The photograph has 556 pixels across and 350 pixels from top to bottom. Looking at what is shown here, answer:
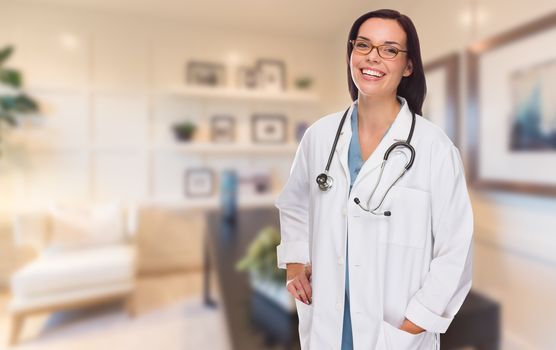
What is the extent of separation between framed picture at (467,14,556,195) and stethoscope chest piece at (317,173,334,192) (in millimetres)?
309

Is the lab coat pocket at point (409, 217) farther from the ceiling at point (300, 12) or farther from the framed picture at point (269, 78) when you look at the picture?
the framed picture at point (269, 78)

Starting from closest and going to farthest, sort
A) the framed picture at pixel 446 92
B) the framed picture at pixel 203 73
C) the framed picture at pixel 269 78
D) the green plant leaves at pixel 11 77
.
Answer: the framed picture at pixel 446 92, the framed picture at pixel 269 78, the green plant leaves at pixel 11 77, the framed picture at pixel 203 73

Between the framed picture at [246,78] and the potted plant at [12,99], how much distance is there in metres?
1.43

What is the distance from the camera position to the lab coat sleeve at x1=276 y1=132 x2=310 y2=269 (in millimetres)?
218

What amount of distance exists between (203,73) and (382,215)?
249cm

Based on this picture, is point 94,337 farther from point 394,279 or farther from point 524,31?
point 524,31

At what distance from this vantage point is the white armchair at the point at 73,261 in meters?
1.64

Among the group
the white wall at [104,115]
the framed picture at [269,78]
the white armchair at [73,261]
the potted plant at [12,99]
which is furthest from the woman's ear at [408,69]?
the potted plant at [12,99]

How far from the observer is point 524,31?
22.3 inches

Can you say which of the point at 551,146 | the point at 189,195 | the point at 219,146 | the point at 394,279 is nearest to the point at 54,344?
the point at 189,195

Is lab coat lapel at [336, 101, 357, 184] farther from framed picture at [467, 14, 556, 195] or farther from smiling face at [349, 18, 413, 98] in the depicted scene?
framed picture at [467, 14, 556, 195]

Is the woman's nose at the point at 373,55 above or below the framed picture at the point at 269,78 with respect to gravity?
below

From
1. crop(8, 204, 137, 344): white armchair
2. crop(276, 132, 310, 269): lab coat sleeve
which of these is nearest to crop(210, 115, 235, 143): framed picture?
crop(8, 204, 137, 344): white armchair

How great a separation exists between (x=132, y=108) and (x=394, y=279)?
2594 millimetres
